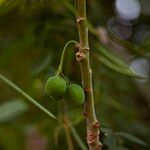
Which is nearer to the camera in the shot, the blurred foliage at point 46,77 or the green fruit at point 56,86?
the green fruit at point 56,86

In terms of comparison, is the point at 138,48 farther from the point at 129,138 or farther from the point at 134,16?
the point at 134,16

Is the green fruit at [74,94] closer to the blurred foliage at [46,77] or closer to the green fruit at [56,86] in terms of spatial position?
the green fruit at [56,86]

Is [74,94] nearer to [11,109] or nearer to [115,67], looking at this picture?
[115,67]

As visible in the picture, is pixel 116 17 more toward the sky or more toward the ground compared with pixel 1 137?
more toward the sky

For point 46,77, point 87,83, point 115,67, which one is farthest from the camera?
point 46,77

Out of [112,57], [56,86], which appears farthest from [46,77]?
[56,86]

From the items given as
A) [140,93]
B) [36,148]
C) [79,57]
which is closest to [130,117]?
[140,93]

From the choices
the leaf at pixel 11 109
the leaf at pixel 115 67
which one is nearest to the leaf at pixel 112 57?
the leaf at pixel 115 67
